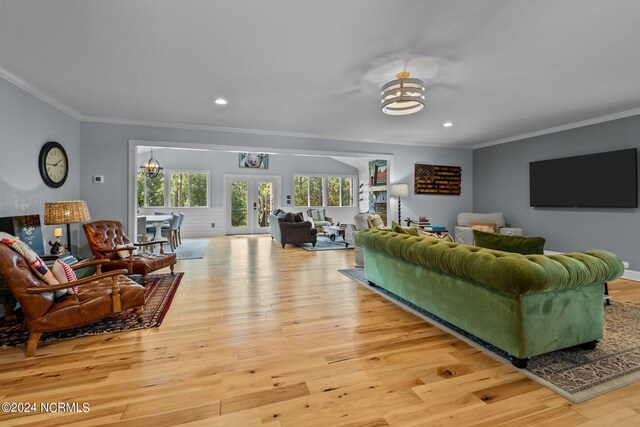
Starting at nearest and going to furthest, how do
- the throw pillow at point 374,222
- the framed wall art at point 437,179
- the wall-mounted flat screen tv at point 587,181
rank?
the wall-mounted flat screen tv at point 587,181 < the throw pillow at point 374,222 < the framed wall art at point 437,179

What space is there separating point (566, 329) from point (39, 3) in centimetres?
427

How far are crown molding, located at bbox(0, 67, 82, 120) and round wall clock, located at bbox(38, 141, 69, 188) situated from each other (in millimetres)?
549

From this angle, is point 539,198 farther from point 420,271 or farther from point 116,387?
point 116,387

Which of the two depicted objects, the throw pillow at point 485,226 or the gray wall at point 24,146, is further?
the throw pillow at point 485,226

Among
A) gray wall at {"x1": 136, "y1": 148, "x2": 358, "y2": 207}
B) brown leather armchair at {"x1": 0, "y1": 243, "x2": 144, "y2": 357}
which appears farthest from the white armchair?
brown leather armchair at {"x1": 0, "y1": 243, "x2": 144, "y2": 357}

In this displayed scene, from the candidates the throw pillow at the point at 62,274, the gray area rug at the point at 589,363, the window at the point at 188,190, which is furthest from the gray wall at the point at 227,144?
the window at the point at 188,190

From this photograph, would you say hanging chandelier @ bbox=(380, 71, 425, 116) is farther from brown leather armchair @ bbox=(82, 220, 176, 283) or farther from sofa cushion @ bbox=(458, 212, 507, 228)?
sofa cushion @ bbox=(458, 212, 507, 228)

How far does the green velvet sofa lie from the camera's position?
1886 millimetres

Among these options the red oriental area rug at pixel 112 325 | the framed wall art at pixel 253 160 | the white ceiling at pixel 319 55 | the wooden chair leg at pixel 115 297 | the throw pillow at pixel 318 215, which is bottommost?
the red oriental area rug at pixel 112 325

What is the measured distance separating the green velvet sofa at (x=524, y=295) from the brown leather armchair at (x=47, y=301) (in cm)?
273

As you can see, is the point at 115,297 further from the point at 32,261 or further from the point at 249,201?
the point at 249,201

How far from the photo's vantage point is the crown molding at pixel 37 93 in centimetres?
319

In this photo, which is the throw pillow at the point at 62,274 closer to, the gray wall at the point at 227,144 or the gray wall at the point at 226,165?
the gray wall at the point at 227,144

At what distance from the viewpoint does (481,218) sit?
6.79 m
